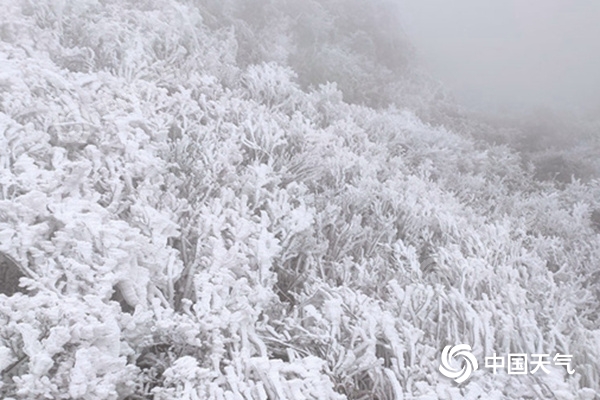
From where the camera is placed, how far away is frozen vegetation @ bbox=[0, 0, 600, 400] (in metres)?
2.17

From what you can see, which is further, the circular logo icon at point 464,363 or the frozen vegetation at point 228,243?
the circular logo icon at point 464,363

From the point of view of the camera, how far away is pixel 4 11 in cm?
525

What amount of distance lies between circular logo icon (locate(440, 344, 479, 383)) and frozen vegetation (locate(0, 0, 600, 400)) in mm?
56

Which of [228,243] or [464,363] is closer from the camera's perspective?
[464,363]

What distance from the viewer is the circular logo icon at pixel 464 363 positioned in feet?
7.91

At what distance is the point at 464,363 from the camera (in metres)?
2.57

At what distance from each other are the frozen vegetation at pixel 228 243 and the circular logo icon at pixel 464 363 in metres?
0.06

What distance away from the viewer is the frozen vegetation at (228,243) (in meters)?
2.17

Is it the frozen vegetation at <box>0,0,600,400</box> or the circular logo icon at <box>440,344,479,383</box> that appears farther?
the circular logo icon at <box>440,344,479,383</box>

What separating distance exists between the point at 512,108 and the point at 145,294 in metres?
16.4

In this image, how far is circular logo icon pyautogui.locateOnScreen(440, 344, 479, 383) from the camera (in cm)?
241

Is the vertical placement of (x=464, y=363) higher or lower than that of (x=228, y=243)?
lower

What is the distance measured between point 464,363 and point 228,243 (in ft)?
5.77

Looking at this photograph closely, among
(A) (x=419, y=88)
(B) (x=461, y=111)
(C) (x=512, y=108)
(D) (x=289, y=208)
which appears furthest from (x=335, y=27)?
(D) (x=289, y=208)
